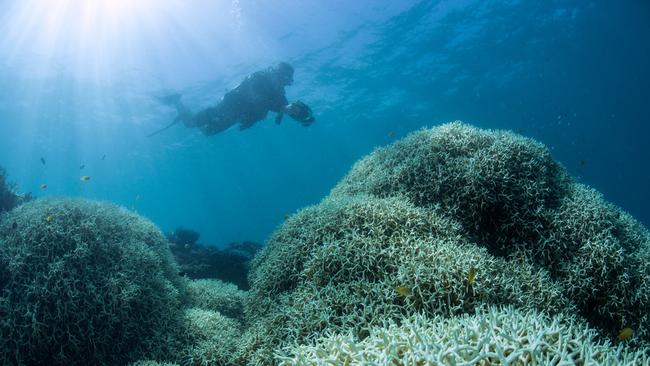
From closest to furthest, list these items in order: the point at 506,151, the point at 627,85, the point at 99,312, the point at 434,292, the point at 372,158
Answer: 1. the point at 434,292
2. the point at 99,312
3. the point at 506,151
4. the point at 372,158
5. the point at 627,85

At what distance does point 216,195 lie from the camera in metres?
96.1

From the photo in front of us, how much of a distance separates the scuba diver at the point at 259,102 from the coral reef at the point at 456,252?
32.4 ft

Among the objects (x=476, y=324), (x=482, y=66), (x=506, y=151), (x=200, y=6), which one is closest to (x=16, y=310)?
(x=476, y=324)

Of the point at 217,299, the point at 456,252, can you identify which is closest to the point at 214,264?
the point at 217,299

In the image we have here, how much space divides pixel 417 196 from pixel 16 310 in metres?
5.81

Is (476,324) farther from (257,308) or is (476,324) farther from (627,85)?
(627,85)

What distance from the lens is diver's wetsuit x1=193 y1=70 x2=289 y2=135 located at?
15625 mm

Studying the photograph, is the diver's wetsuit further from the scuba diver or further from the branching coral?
the branching coral

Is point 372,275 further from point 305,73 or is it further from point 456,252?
point 305,73

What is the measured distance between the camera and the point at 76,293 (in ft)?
15.8

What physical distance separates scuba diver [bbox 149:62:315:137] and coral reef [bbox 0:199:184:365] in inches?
411

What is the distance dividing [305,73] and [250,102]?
Result: 650 inches

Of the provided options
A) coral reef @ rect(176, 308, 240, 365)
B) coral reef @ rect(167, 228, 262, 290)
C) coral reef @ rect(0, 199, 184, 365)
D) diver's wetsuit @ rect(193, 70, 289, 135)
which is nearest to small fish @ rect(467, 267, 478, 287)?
coral reef @ rect(176, 308, 240, 365)

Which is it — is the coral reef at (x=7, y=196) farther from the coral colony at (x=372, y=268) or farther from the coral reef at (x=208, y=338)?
the coral reef at (x=208, y=338)
